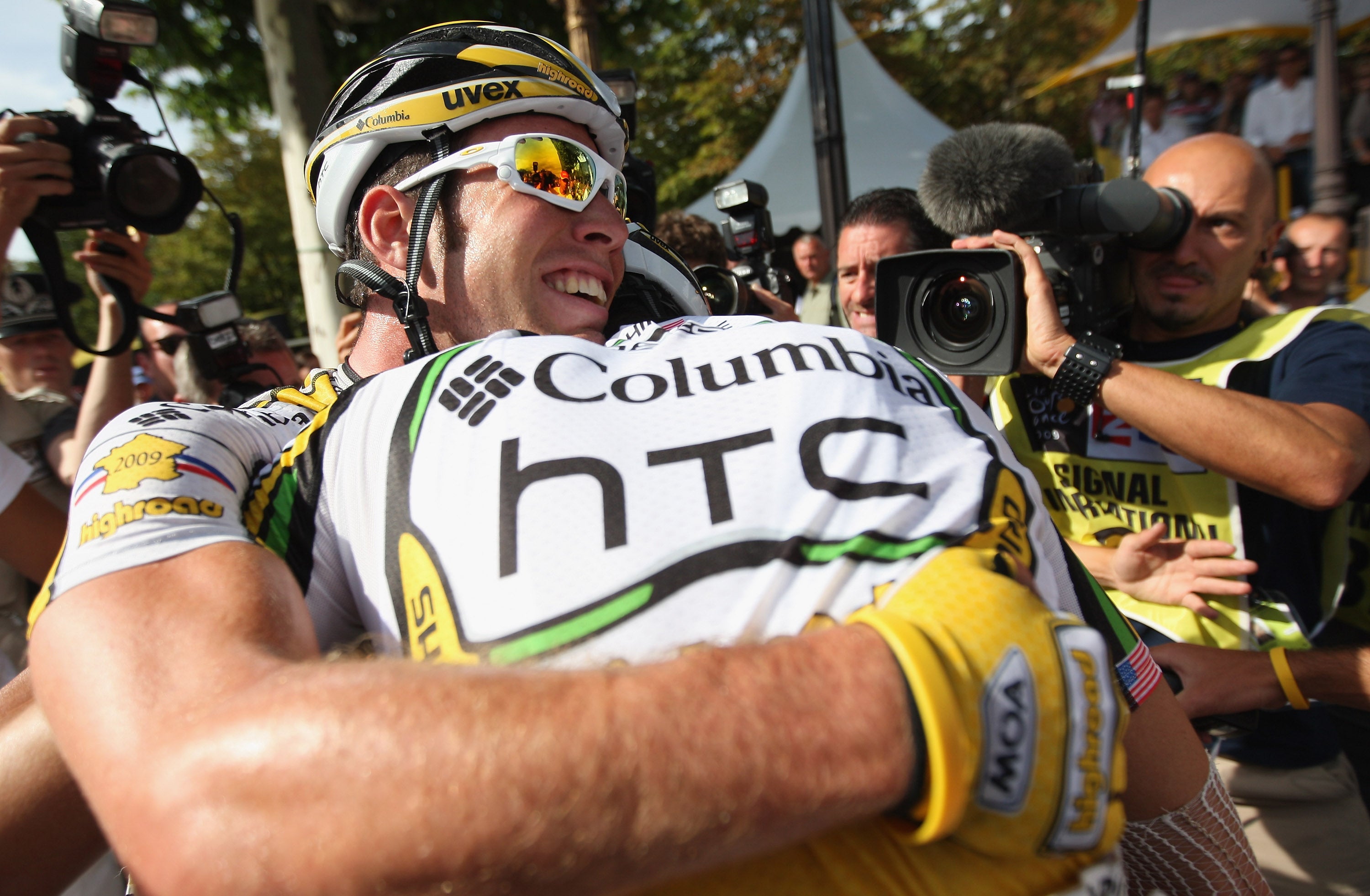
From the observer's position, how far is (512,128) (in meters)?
1.90

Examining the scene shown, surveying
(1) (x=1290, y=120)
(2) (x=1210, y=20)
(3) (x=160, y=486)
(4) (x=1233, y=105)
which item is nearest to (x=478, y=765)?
(3) (x=160, y=486)

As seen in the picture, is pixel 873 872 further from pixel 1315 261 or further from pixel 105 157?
pixel 1315 261

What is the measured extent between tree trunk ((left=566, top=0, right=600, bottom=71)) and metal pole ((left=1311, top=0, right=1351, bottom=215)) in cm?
581

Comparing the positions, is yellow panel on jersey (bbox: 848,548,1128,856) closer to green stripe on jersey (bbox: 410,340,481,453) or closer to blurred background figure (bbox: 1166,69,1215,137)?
green stripe on jersey (bbox: 410,340,481,453)

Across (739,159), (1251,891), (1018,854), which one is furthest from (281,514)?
(739,159)

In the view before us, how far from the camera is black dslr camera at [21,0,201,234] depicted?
2.70 meters

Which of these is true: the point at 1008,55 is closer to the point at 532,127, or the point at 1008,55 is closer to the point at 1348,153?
the point at 1348,153

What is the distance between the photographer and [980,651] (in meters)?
0.82

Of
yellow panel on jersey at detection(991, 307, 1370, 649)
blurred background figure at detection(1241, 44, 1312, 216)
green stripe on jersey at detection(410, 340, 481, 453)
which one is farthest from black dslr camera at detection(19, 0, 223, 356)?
blurred background figure at detection(1241, 44, 1312, 216)

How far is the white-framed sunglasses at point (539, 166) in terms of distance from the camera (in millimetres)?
1844

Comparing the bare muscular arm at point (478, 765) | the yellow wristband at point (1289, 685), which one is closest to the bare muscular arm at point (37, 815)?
the bare muscular arm at point (478, 765)

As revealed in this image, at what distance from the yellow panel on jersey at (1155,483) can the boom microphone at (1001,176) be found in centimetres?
55

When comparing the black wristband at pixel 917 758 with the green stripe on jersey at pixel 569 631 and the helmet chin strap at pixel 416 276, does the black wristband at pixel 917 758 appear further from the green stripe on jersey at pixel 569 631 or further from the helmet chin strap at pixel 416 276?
the helmet chin strap at pixel 416 276

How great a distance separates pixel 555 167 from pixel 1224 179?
209 cm
